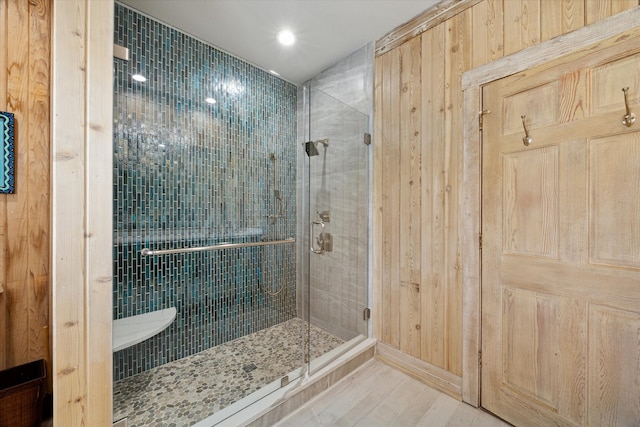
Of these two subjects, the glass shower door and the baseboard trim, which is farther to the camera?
the glass shower door

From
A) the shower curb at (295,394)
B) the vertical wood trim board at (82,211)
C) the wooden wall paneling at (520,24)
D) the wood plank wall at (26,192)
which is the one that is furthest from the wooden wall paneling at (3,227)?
the wooden wall paneling at (520,24)

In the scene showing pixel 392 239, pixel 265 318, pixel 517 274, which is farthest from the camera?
pixel 265 318

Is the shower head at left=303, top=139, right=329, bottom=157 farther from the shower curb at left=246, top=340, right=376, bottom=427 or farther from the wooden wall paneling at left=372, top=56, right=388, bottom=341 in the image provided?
the shower curb at left=246, top=340, right=376, bottom=427

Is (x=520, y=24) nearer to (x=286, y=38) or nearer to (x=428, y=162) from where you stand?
(x=428, y=162)

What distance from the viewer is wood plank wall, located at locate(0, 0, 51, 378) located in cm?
133

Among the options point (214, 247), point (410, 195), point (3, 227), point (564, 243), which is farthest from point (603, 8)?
point (3, 227)

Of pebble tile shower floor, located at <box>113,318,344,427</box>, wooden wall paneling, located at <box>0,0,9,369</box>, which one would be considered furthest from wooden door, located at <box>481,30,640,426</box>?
wooden wall paneling, located at <box>0,0,9,369</box>

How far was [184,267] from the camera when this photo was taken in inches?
78.5

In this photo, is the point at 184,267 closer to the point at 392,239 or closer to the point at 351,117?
the point at 392,239

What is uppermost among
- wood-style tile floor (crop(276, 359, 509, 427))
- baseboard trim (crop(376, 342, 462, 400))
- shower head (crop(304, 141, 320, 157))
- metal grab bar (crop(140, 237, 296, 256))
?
shower head (crop(304, 141, 320, 157))

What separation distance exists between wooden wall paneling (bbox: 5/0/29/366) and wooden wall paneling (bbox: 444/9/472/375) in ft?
7.95

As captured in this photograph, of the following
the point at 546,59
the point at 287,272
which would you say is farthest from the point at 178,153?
the point at 546,59

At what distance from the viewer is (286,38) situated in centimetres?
213

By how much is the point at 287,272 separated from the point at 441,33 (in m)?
2.18
